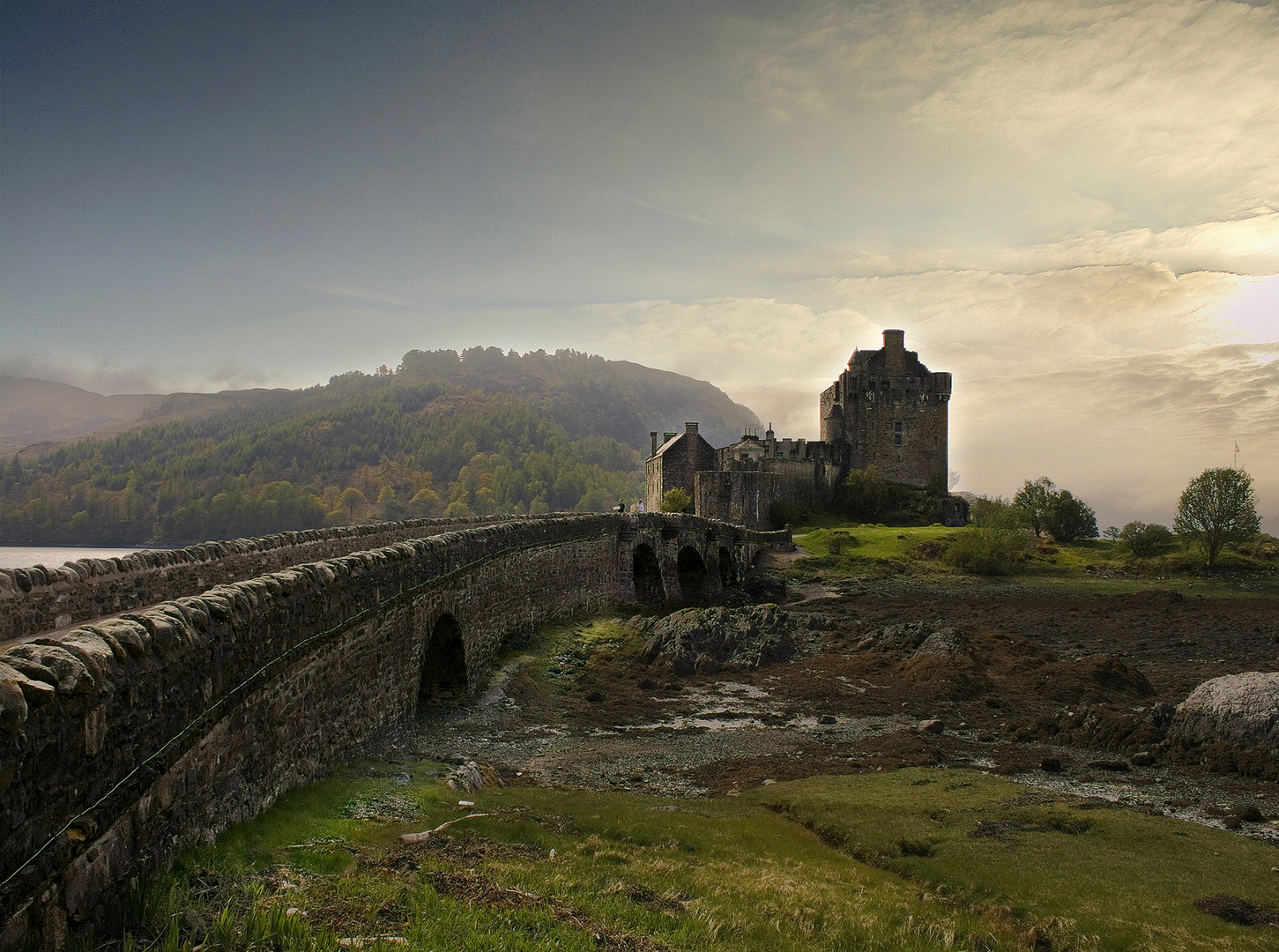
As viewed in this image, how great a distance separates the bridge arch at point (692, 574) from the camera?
43.3 metres

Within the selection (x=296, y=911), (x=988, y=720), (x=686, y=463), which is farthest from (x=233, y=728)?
(x=686, y=463)

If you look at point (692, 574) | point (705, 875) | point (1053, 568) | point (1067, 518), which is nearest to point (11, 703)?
point (705, 875)

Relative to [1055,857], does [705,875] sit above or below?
above

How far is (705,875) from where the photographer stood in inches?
344

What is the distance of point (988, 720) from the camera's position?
722 inches

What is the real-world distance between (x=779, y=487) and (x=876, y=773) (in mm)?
52574

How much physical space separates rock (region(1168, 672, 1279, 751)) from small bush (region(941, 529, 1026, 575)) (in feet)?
119

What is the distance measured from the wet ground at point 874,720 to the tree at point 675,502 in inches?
1167

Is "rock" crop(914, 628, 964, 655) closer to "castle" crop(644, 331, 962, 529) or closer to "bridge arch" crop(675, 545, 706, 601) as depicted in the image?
"bridge arch" crop(675, 545, 706, 601)

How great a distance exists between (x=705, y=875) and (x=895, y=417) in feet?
232

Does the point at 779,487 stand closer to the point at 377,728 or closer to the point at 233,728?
the point at 377,728

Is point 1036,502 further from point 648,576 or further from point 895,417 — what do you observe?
point 648,576

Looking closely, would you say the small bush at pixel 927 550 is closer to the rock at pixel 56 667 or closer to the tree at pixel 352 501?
the rock at pixel 56 667

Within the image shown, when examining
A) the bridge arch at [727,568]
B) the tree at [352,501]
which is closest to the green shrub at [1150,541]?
the bridge arch at [727,568]
